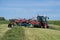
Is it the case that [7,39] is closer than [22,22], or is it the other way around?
→ [7,39]

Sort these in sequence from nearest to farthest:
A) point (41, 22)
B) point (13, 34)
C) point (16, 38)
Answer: point (16, 38)
point (13, 34)
point (41, 22)

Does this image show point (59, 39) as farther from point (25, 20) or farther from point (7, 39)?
point (25, 20)

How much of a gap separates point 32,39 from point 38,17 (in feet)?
37.9

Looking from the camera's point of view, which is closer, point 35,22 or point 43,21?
point 43,21

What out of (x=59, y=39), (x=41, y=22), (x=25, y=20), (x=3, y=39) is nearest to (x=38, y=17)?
(x=41, y=22)

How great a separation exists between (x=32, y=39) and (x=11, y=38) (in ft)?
5.72

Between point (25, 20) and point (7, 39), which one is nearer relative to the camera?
point (7, 39)

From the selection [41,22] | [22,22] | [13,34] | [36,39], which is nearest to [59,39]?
[36,39]

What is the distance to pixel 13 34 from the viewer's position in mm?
13844

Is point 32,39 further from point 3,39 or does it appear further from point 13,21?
point 13,21

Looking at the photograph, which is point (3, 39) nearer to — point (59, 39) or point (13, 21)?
point (59, 39)

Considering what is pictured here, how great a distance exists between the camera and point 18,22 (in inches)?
1069

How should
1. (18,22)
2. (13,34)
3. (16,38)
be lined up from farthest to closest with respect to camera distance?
1. (18,22)
2. (13,34)
3. (16,38)

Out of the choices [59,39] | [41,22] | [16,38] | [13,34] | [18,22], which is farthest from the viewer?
[18,22]
